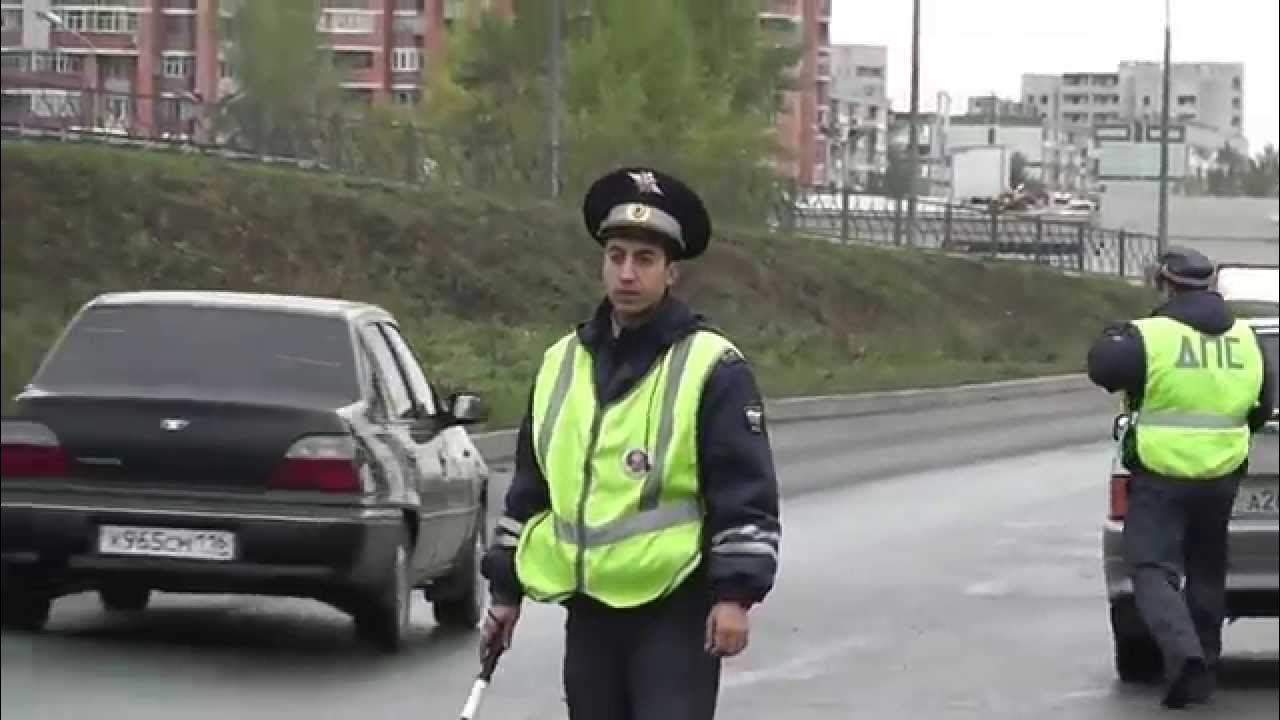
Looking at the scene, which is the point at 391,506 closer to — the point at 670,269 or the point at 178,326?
the point at 178,326

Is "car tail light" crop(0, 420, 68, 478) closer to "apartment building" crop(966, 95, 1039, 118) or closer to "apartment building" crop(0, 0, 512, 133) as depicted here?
"apartment building" crop(0, 0, 512, 133)

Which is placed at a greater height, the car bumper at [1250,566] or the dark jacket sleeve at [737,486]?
the dark jacket sleeve at [737,486]

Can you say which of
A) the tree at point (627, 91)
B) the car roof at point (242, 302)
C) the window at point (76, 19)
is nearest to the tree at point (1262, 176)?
the tree at point (627, 91)

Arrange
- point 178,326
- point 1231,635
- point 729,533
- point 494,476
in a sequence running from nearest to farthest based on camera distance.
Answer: point 729,533
point 178,326
point 1231,635
point 494,476

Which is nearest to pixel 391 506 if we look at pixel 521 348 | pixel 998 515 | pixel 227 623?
pixel 227 623

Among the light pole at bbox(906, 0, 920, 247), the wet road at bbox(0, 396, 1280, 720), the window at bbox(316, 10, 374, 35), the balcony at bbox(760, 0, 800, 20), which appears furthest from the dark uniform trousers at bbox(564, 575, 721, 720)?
the balcony at bbox(760, 0, 800, 20)

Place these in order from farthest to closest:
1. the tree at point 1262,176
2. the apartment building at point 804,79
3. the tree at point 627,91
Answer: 1. the tree at point 1262,176
2. the apartment building at point 804,79
3. the tree at point 627,91

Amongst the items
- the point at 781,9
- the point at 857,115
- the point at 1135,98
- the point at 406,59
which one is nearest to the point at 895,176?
the point at 781,9

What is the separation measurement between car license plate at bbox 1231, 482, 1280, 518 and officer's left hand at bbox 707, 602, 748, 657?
20.0ft

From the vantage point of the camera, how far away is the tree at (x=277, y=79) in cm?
1784

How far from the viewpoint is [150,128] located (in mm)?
11930

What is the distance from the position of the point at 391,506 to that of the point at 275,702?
3.68ft

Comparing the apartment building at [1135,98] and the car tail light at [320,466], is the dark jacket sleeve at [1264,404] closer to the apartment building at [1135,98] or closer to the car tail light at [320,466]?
the car tail light at [320,466]

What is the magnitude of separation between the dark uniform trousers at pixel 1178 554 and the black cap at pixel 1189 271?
2.39ft
